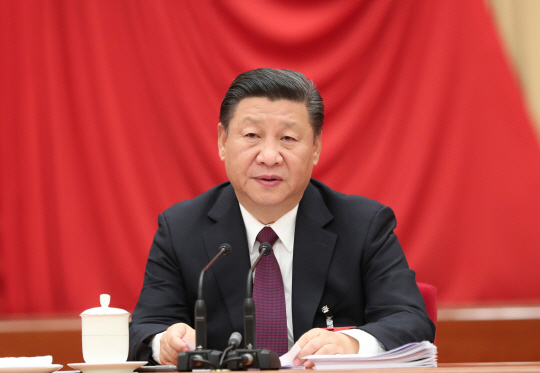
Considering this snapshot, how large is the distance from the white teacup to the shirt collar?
0.69 m

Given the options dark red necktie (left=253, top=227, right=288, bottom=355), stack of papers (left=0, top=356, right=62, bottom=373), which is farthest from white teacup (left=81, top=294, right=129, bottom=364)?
dark red necktie (left=253, top=227, right=288, bottom=355)

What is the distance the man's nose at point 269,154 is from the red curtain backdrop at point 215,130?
115cm

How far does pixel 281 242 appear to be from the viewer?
197cm

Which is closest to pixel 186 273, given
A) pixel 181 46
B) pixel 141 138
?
pixel 141 138

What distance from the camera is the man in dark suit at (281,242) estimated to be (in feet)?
6.09

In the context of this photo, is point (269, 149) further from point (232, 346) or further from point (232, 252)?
point (232, 346)

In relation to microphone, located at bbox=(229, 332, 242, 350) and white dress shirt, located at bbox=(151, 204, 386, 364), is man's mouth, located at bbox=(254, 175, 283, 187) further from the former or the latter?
microphone, located at bbox=(229, 332, 242, 350)

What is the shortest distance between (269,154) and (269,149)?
0.02m

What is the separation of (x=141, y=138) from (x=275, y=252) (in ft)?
4.48

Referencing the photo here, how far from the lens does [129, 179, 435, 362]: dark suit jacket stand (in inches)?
72.5

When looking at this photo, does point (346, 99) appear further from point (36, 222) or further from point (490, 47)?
point (36, 222)

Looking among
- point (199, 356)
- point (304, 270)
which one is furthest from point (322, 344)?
point (304, 270)

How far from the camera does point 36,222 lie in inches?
119

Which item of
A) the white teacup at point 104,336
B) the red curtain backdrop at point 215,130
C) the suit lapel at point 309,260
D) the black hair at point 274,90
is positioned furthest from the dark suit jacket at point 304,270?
the red curtain backdrop at point 215,130
